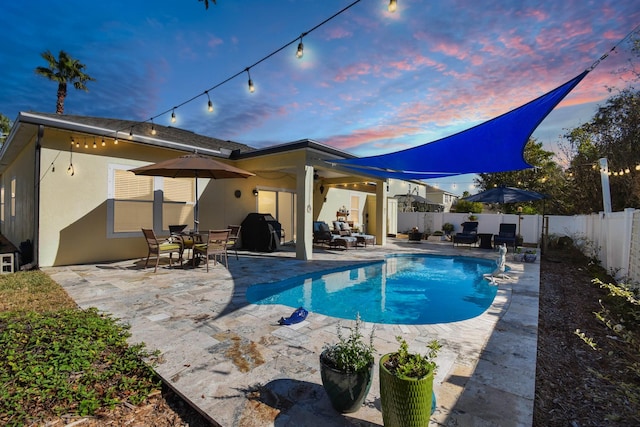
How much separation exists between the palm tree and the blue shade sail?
17935 mm

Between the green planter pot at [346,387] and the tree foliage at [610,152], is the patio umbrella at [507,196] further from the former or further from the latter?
the green planter pot at [346,387]

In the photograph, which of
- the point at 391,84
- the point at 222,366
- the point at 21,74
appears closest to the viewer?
the point at 222,366

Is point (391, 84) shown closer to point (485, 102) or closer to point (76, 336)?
point (485, 102)

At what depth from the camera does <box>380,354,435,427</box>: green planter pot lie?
172 cm

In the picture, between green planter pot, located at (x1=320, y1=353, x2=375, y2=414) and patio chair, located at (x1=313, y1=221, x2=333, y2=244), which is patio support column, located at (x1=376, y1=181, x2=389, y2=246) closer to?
patio chair, located at (x1=313, y1=221, x2=333, y2=244)

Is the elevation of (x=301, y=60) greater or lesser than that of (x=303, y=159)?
greater

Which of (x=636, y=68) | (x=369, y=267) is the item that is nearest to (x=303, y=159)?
(x=369, y=267)

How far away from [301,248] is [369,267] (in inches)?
82.1

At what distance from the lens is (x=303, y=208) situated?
8.59 meters

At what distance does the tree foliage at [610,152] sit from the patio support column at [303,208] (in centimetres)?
918

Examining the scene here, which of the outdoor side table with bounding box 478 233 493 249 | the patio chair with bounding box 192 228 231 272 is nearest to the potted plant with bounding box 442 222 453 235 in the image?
the outdoor side table with bounding box 478 233 493 249

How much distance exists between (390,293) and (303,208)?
3.45m

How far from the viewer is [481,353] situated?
3.01 metres

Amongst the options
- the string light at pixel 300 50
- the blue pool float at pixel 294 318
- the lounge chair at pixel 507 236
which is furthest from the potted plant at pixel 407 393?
the lounge chair at pixel 507 236
